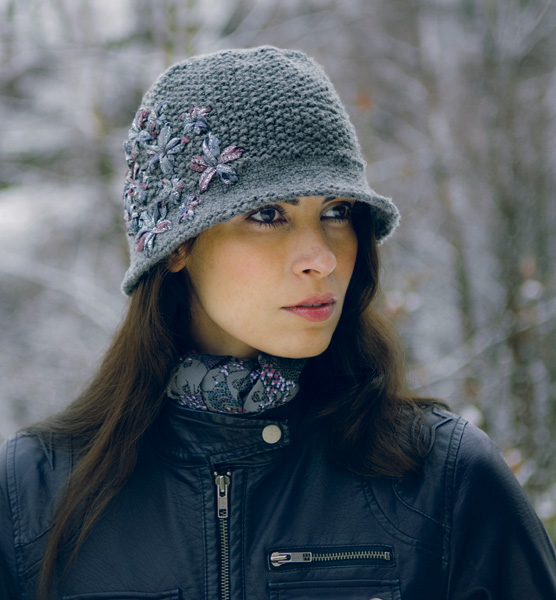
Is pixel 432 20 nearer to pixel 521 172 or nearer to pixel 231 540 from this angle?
pixel 521 172

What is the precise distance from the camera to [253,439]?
1.51 meters

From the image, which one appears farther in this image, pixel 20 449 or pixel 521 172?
pixel 521 172

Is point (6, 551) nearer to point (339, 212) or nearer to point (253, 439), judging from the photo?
point (253, 439)

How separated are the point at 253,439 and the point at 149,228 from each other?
0.58 m

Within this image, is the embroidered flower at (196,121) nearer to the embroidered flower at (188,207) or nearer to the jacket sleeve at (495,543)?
the embroidered flower at (188,207)

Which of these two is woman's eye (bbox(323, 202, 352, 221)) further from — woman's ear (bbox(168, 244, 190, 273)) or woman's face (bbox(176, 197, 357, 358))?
woman's ear (bbox(168, 244, 190, 273))

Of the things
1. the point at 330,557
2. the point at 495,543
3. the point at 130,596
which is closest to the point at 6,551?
the point at 130,596

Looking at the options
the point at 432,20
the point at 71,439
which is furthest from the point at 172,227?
the point at 432,20

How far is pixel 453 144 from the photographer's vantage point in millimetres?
5762

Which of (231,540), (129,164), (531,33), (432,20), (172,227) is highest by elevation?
(432,20)

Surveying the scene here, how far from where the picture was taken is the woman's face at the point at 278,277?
4.87ft

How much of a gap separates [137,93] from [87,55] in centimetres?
46

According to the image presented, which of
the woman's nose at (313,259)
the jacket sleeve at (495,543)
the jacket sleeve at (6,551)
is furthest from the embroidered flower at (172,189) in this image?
the jacket sleeve at (495,543)

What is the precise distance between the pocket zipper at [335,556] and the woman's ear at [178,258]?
741mm
